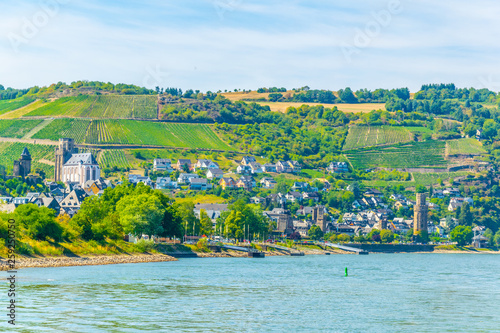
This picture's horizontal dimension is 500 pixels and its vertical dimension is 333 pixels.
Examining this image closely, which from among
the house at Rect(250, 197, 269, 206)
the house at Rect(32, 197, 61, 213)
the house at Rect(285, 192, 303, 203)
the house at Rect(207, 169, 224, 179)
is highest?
the house at Rect(207, 169, 224, 179)

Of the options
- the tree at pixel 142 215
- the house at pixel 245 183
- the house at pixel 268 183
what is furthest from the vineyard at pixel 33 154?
the tree at pixel 142 215

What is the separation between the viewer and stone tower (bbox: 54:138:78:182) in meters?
181

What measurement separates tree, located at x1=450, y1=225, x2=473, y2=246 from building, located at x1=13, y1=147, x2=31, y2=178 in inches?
3732

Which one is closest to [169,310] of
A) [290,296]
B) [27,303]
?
[27,303]

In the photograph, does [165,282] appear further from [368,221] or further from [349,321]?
[368,221]

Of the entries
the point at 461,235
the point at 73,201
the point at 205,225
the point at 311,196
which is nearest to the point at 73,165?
the point at 73,201

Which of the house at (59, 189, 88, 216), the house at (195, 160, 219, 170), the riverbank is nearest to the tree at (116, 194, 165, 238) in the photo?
the riverbank

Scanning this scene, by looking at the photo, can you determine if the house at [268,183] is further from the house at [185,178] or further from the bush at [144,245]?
the bush at [144,245]

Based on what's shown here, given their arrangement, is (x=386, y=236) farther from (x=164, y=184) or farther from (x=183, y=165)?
(x=183, y=165)

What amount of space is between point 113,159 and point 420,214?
73.6 metres

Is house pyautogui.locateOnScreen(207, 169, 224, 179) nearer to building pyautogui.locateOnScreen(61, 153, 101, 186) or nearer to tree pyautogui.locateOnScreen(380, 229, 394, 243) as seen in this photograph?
building pyautogui.locateOnScreen(61, 153, 101, 186)

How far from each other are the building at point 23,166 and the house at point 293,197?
5995cm

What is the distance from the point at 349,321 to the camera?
3984cm

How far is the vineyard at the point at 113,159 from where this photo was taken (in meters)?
181
